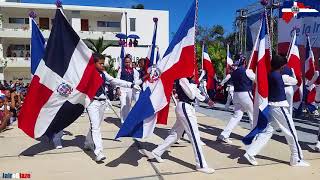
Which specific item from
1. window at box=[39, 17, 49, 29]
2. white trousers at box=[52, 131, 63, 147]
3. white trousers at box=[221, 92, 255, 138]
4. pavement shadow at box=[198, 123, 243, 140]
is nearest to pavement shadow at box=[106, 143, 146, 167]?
white trousers at box=[52, 131, 63, 147]

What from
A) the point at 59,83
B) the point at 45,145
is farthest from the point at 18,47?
the point at 59,83

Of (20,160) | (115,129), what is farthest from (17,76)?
(20,160)

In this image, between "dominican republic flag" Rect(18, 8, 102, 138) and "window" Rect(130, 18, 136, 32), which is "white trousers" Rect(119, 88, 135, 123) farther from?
"window" Rect(130, 18, 136, 32)

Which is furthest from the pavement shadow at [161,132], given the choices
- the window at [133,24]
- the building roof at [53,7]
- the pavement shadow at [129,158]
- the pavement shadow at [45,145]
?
the window at [133,24]

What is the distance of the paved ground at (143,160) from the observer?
611cm

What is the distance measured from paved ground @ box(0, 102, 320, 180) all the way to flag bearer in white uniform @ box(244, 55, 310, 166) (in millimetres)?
213

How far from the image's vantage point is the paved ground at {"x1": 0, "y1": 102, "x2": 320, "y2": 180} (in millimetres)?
6113

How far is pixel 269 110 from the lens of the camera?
6531 mm

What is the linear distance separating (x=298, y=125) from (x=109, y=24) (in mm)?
37044

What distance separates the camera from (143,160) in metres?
7.02

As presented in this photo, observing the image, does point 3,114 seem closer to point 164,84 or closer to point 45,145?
point 45,145

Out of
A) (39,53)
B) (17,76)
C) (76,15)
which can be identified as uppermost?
(76,15)

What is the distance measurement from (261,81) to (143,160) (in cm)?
235

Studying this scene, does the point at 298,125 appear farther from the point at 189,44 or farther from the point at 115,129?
the point at 189,44
